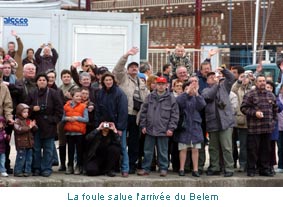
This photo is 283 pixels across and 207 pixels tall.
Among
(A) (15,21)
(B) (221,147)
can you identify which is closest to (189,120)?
(B) (221,147)

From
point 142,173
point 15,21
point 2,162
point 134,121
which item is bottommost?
point 142,173

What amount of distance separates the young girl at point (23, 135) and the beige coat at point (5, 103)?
187mm

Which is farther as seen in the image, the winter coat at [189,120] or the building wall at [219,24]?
the building wall at [219,24]

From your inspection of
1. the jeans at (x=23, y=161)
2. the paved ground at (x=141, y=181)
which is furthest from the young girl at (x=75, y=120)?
the jeans at (x=23, y=161)

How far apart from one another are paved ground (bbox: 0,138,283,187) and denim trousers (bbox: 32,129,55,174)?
0.60 feet

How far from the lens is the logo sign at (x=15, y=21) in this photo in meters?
19.1

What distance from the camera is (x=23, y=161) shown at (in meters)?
14.0

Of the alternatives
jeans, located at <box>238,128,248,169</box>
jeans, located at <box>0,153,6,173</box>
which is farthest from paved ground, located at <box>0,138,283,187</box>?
jeans, located at <box>238,128,248,169</box>

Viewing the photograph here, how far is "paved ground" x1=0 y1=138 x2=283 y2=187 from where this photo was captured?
13695 mm

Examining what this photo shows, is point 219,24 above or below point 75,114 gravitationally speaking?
above

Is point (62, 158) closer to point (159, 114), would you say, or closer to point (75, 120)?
point (75, 120)

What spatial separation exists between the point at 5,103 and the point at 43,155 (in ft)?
3.49

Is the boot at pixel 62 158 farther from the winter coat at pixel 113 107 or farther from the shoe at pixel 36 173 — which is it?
the winter coat at pixel 113 107
